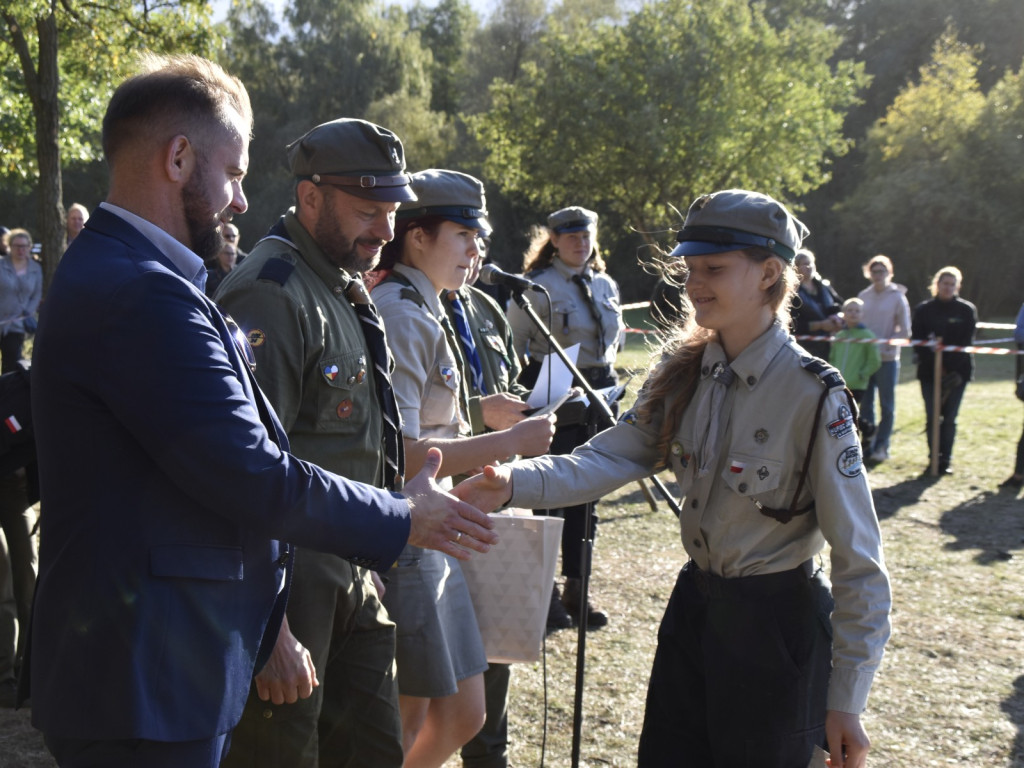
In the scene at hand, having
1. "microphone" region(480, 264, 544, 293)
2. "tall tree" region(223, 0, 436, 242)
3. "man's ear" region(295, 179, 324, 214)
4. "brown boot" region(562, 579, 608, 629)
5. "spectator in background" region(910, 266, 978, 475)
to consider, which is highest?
"tall tree" region(223, 0, 436, 242)

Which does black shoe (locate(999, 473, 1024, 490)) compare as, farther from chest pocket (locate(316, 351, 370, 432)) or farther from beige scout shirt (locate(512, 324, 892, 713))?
chest pocket (locate(316, 351, 370, 432))

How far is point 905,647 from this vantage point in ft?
18.4

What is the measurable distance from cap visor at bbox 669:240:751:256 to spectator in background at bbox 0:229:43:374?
10.7 meters

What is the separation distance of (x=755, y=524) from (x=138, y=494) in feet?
4.83

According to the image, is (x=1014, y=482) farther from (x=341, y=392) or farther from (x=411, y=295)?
(x=341, y=392)

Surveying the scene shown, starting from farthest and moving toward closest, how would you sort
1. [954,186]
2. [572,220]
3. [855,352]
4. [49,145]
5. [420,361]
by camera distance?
[954,186]
[855,352]
[49,145]
[572,220]
[420,361]

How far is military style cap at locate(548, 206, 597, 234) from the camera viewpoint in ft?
21.0

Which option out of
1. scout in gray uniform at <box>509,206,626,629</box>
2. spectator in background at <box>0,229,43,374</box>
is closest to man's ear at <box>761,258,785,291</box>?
scout in gray uniform at <box>509,206,626,629</box>

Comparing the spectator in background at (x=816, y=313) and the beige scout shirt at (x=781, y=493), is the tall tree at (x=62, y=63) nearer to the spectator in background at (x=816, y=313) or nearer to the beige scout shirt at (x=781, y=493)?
the spectator in background at (x=816, y=313)

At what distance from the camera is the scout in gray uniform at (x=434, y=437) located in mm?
3090

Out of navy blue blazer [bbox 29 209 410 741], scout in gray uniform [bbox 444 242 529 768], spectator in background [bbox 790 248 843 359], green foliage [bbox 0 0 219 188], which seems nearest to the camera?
navy blue blazer [bbox 29 209 410 741]

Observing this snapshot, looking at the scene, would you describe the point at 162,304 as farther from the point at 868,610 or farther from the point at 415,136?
the point at 415,136

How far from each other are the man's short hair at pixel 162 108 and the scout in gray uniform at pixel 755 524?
1.17m

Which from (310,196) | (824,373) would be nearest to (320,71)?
(310,196)
